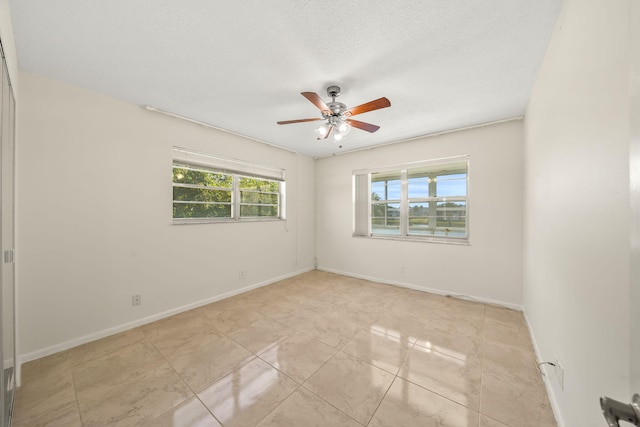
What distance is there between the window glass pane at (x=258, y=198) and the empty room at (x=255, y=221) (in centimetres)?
5

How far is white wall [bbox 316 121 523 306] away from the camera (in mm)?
3045

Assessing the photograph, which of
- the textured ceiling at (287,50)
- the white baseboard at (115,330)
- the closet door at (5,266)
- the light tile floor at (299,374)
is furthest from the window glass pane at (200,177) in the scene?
the light tile floor at (299,374)

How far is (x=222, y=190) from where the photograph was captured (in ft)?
11.6

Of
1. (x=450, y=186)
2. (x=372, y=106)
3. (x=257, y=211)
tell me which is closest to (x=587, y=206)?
(x=372, y=106)

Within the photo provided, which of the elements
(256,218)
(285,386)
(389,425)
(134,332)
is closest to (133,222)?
(134,332)

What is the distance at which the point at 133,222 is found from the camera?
2613 millimetres

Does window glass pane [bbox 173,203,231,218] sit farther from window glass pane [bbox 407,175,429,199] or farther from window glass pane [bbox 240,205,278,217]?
window glass pane [bbox 407,175,429,199]

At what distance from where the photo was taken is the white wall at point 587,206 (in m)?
0.82

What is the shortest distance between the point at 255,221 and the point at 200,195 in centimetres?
96

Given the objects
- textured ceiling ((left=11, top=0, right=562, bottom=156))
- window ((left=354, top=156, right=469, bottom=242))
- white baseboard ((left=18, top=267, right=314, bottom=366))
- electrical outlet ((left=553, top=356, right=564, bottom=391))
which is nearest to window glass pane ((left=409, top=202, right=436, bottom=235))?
window ((left=354, top=156, right=469, bottom=242))

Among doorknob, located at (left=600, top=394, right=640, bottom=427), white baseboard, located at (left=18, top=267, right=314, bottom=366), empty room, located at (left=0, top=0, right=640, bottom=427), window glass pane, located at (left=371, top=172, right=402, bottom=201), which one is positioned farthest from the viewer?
window glass pane, located at (left=371, top=172, right=402, bottom=201)

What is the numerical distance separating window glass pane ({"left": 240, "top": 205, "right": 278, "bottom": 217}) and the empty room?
11cm

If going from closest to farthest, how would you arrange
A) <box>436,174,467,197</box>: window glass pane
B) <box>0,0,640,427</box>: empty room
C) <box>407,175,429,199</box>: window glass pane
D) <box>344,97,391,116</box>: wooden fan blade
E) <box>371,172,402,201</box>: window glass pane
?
<box>0,0,640,427</box>: empty room → <box>344,97,391,116</box>: wooden fan blade → <box>436,174,467,197</box>: window glass pane → <box>407,175,429,199</box>: window glass pane → <box>371,172,402,201</box>: window glass pane

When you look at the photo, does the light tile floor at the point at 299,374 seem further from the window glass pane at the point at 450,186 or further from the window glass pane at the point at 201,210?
the window glass pane at the point at 450,186
